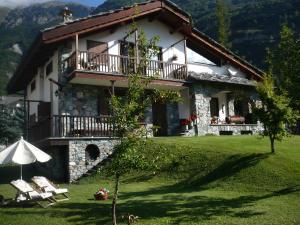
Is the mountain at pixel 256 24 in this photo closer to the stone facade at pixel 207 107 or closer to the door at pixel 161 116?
the stone facade at pixel 207 107

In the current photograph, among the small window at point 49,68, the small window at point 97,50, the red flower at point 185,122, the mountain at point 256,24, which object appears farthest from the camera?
the mountain at point 256,24

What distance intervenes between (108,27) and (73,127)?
6.05 metres

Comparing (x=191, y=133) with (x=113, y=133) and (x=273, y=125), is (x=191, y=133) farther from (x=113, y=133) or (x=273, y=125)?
(x=113, y=133)

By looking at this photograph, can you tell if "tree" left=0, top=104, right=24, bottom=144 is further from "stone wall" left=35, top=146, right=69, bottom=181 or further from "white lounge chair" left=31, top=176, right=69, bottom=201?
"white lounge chair" left=31, top=176, right=69, bottom=201

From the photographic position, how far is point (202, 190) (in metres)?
13.9

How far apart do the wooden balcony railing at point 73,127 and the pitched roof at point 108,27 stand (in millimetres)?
3676

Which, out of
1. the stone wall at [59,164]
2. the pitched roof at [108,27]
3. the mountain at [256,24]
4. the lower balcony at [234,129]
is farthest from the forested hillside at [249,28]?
the stone wall at [59,164]

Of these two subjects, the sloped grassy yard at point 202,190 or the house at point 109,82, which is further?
the house at point 109,82

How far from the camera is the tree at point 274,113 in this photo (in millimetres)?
15438

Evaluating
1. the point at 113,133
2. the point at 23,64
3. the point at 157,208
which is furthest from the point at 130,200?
the point at 23,64

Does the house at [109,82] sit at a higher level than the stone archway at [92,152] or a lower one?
higher

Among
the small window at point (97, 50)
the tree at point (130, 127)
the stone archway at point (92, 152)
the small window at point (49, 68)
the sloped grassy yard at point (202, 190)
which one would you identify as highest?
the small window at point (97, 50)

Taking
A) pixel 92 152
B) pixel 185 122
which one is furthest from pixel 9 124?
pixel 92 152

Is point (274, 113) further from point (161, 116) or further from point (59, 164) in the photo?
point (161, 116)
